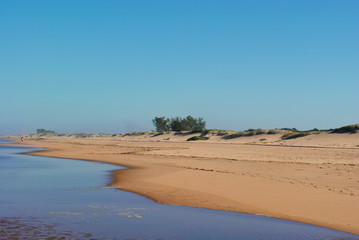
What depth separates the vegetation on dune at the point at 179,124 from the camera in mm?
104375

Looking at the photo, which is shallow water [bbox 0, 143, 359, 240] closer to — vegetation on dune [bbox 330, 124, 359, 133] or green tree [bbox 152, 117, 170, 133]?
vegetation on dune [bbox 330, 124, 359, 133]

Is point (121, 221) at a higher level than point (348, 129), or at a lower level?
lower

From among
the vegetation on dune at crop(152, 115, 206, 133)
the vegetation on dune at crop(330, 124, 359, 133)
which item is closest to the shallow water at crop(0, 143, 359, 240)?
the vegetation on dune at crop(330, 124, 359, 133)

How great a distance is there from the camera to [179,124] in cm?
10450

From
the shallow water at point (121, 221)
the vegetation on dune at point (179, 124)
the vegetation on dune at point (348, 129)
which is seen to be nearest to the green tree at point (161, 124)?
the vegetation on dune at point (179, 124)

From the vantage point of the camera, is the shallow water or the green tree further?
the green tree

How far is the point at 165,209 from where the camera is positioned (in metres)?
10.2

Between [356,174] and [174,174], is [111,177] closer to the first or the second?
[174,174]

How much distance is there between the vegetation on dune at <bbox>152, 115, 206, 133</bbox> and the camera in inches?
4109

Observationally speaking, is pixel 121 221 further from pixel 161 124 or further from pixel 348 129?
pixel 161 124

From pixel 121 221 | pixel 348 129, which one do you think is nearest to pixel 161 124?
pixel 348 129

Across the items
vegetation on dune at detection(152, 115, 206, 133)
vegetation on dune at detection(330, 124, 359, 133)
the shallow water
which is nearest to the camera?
the shallow water

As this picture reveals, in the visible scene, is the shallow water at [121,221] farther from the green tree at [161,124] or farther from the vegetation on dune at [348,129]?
the green tree at [161,124]

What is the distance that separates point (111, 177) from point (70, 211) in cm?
801
